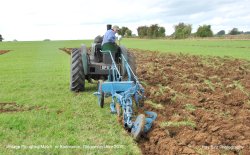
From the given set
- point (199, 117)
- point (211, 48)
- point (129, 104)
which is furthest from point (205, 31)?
point (129, 104)

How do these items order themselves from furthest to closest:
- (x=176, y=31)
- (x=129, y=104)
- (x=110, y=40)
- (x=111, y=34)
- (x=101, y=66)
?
(x=176, y=31) → (x=101, y=66) → (x=110, y=40) → (x=111, y=34) → (x=129, y=104)

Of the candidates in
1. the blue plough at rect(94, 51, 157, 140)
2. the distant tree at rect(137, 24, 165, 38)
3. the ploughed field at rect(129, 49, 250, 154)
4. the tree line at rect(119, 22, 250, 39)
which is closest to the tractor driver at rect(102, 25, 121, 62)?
the ploughed field at rect(129, 49, 250, 154)

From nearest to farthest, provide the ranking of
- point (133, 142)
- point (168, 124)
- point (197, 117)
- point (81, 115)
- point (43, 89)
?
point (133, 142) → point (168, 124) → point (197, 117) → point (81, 115) → point (43, 89)

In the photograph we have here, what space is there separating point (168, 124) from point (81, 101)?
10.8ft

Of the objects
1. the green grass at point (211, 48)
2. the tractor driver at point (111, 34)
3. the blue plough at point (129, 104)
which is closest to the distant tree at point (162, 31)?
the green grass at point (211, 48)

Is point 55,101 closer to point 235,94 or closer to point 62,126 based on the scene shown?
point 62,126

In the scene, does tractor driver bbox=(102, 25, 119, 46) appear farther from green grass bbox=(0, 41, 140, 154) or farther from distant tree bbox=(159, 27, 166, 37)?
distant tree bbox=(159, 27, 166, 37)

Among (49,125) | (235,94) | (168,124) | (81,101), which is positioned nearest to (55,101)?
(81,101)

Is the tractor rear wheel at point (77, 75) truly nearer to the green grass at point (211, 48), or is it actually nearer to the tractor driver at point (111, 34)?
the tractor driver at point (111, 34)

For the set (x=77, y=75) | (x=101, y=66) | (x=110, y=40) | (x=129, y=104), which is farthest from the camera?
(x=101, y=66)

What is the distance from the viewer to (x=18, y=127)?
7.13 m

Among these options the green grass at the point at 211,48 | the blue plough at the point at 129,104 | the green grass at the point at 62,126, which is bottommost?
the green grass at the point at 211,48

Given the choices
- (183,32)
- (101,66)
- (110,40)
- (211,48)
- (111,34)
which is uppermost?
(111,34)

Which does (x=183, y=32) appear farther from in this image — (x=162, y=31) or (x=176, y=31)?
(x=162, y=31)
